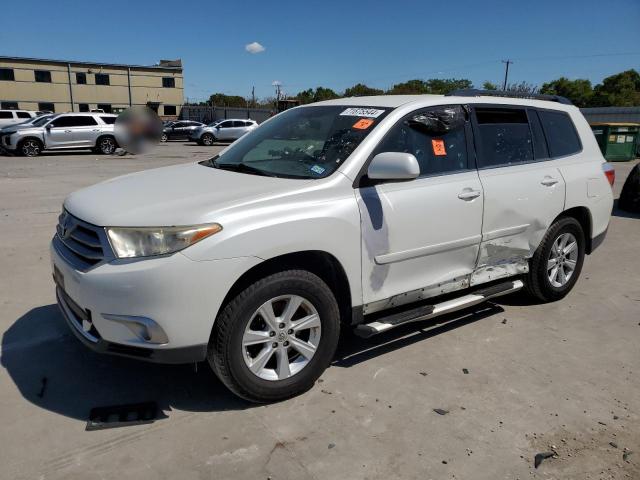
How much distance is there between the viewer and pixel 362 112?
11.9 feet

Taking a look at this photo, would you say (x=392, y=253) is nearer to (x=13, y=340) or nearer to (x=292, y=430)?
(x=292, y=430)

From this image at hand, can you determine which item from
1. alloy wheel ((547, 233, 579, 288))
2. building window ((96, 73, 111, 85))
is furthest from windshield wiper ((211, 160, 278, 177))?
building window ((96, 73, 111, 85))

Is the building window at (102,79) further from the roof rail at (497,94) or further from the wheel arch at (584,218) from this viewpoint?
the wheel arch at (584,218)

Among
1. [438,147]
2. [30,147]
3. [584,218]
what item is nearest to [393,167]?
[438,147]

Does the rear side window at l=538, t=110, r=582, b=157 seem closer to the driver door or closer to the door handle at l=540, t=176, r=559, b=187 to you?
the door handle at l=540, t=176, r=559, b=187

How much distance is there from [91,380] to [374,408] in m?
1.80

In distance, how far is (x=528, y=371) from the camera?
11.5 ft

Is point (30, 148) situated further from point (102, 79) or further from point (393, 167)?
point (102, 79)

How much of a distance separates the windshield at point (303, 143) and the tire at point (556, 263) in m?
1.99

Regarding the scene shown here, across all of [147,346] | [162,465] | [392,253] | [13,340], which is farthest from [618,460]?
[13,340]

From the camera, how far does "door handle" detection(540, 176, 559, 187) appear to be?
424 cm

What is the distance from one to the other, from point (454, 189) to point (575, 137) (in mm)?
1904

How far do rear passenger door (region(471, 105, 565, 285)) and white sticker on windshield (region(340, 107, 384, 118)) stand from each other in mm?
853

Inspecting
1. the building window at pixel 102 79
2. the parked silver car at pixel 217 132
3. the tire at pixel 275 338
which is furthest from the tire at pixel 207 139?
the building window at pixel 102 79
